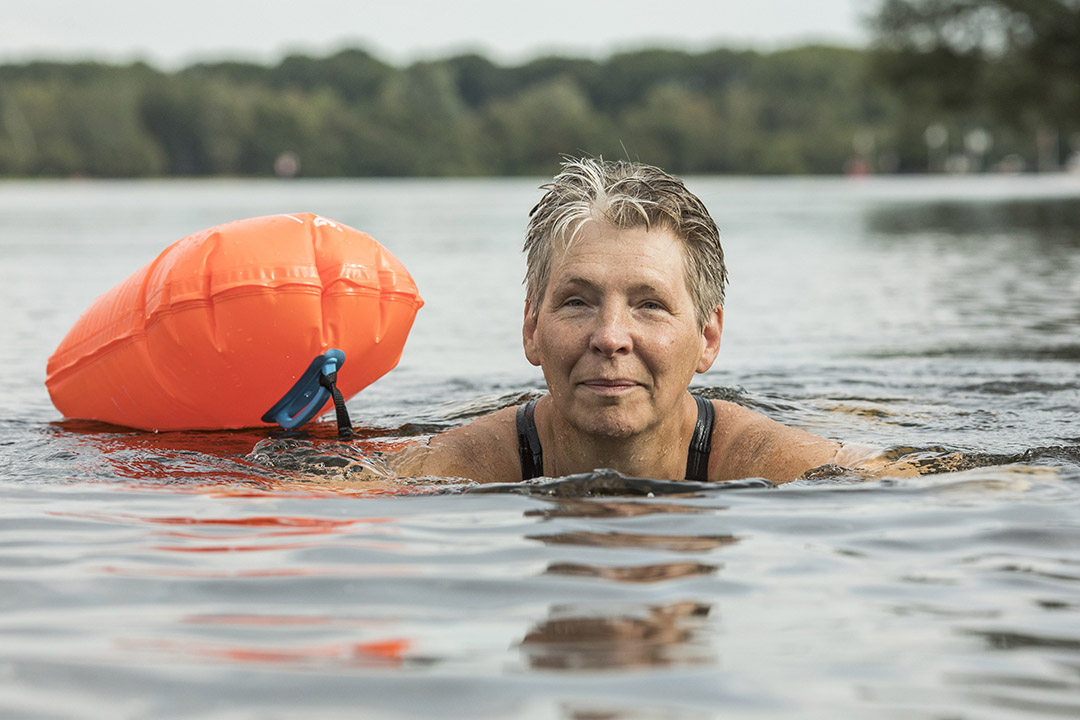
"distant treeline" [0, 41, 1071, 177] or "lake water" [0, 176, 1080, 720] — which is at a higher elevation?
"distant treeline" [0, 41, 1071, 177]

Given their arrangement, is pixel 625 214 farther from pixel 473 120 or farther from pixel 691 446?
pixel 473 120

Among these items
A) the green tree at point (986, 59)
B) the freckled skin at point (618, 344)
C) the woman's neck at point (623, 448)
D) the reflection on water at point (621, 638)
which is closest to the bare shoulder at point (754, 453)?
the woman's neck at point (623, 448)

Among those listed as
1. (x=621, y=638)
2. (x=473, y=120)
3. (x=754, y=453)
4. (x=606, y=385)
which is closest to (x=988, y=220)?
(x=754, y=453)

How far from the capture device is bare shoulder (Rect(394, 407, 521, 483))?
4684 millimetres

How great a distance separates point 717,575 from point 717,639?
513 millimetres

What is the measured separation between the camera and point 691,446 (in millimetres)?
4590

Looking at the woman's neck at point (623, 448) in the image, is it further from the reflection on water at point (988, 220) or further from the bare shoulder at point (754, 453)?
the reflection on water at point (988, 220)

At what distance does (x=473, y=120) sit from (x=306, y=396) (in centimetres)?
13654

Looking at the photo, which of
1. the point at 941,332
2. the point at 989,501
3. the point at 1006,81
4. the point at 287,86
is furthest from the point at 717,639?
the point at 287,86

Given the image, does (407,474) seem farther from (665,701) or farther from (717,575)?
(665,701)

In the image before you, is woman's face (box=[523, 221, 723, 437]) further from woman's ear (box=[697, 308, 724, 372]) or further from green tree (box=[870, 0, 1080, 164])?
green tree (box=[870, 0, 1080, 164])

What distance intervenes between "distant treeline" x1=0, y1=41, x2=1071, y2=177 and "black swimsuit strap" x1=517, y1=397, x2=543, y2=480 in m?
107

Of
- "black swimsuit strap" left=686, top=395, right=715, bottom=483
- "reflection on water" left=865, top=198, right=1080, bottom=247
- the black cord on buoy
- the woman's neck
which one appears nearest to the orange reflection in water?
the woman's neck

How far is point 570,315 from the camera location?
401 centimetres
